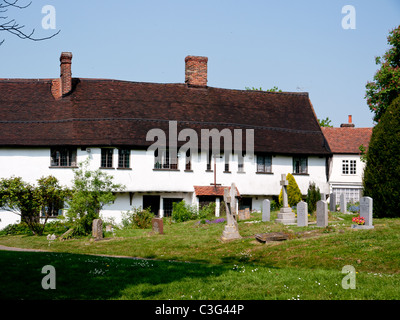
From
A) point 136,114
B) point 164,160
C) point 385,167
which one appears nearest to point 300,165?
point 164,160

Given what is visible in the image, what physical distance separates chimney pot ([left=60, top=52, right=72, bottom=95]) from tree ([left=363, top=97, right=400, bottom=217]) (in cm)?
2234

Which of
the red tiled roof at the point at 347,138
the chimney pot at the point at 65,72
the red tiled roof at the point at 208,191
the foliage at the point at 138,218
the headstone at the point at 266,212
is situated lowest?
the foliage at the point at 138,218

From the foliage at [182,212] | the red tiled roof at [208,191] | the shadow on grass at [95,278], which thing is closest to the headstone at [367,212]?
the shadow on grass at [95,278]

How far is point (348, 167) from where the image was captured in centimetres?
5097

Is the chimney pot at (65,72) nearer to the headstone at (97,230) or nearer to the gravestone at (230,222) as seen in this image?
the headstone at (97,230)

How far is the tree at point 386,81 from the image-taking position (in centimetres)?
3303

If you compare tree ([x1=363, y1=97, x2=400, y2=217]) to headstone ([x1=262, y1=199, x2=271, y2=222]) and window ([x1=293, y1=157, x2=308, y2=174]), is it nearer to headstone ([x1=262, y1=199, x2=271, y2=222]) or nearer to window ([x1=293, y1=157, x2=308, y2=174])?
headstone ([x1=262, y1=199, x2=271, y2=222])

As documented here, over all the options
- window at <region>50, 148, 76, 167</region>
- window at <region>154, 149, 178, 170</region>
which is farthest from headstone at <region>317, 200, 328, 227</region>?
window at <region>50, 148, 76, 167</region>

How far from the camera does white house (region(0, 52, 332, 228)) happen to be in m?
34.6

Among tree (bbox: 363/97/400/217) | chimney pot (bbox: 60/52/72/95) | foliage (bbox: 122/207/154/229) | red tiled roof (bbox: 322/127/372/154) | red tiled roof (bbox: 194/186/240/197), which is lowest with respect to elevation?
foliage (bbox: 122/207/154/229)

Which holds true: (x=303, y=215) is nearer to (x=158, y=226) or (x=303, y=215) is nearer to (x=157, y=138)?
(x=158, y=226)

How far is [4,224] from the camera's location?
33.8 m

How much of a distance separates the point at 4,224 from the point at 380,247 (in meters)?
25.5

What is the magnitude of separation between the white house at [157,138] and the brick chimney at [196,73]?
80 millimetres
